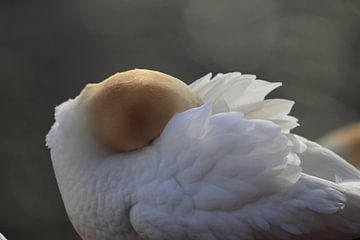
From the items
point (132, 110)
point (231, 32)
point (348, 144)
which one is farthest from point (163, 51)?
point (132, 110)

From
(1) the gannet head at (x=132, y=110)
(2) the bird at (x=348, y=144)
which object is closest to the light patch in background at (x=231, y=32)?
(2) the bird at (x=348, y=144)

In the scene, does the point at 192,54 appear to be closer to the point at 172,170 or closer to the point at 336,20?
the point at 336,20

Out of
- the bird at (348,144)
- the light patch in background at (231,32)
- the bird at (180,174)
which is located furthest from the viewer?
the light patch in background at (231,32)

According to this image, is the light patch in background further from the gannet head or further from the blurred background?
the gannet head

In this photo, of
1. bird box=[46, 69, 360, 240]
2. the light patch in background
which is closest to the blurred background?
the light patch in background

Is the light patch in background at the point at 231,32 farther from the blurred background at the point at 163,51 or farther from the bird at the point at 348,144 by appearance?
the bird at the point at 348,144

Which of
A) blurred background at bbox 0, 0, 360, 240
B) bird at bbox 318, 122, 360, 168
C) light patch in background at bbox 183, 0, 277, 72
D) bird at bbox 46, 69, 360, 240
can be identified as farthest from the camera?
light patch in background at bbox 183, 0, 277, 72

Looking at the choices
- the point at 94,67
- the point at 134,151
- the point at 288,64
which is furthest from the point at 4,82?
the point at 134,151
